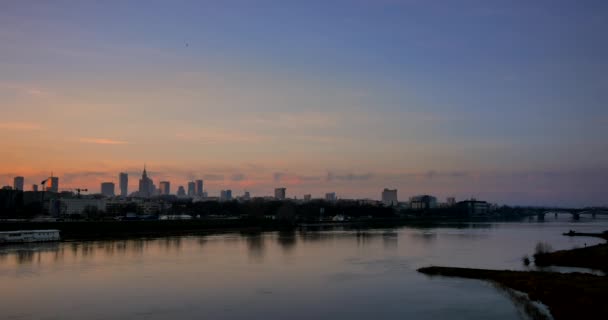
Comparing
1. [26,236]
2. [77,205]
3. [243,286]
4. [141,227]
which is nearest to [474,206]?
[77,205]

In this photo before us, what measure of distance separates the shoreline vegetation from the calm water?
99cm

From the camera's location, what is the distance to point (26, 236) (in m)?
39.0

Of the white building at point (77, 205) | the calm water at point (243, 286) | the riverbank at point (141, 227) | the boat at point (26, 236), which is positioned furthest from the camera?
the white building at point (77, 205)

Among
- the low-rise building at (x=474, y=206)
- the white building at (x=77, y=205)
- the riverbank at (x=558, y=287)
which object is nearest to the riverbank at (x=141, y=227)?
the riverbank at (x=558, y=287)

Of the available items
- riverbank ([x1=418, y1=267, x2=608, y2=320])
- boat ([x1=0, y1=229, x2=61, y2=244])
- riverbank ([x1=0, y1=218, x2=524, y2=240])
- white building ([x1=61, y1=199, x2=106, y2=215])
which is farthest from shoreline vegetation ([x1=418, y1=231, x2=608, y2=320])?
white building ([x1=61, y1=199, x2=106, y2=215])

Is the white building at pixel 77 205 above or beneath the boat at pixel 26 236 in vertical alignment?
above

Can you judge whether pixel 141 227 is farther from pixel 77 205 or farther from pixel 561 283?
pixel 77 205

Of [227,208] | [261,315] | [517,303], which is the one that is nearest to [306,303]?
[261,315]

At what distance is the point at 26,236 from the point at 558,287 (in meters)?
34.8

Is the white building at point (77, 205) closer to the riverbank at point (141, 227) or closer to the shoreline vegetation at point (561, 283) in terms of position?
the riverbank at point (141, 227)

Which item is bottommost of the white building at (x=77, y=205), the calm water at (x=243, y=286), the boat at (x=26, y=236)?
the calm water at (x=243, y=286)

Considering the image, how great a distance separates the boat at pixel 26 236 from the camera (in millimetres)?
38094

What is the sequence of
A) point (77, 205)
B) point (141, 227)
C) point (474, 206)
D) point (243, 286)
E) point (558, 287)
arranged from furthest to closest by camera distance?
point (474, 206)
point (77, 205)
point (141, 227)
point (243, 286)
point (558, 287)

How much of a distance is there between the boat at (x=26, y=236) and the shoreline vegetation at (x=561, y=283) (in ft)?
93.3
